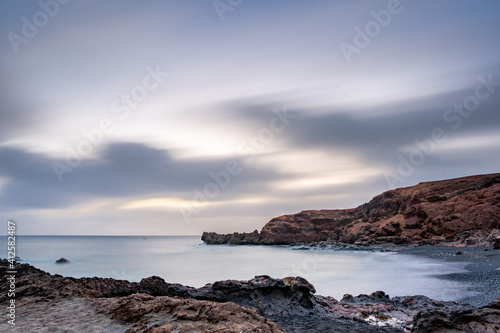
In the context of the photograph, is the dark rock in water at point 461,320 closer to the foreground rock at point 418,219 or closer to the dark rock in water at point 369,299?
the dark rock in water at point 369,299

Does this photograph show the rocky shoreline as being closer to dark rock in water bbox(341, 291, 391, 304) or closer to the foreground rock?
dark rock in water bbox(341, 291, 391, 304)

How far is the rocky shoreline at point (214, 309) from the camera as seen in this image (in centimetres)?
402

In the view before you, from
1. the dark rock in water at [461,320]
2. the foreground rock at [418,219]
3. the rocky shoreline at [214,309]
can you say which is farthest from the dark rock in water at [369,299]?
the foreground rock at [418,219]

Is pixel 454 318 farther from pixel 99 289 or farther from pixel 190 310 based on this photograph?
pixel 99 289

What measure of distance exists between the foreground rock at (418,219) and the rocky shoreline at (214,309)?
26519mm

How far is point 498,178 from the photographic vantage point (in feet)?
182

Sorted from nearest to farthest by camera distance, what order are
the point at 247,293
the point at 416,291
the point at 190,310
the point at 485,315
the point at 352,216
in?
the point at 190,310 → the point at 485,315 → the point at 247,293 → the point at 416,291 → the point at 352,216

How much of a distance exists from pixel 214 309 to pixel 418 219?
5761 cm

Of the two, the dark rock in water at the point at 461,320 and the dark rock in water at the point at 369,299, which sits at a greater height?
the dark rock in water at the point at 461,320

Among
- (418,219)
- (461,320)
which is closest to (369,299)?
(461,320)

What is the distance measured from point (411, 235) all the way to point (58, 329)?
183ft

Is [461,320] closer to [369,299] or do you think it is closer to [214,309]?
[214,309]

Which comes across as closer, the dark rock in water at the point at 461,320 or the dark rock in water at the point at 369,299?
the dark rock in water at the point at 461,320

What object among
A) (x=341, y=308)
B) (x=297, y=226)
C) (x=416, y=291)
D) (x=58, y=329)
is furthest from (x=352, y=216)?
(x=58, y=329)
